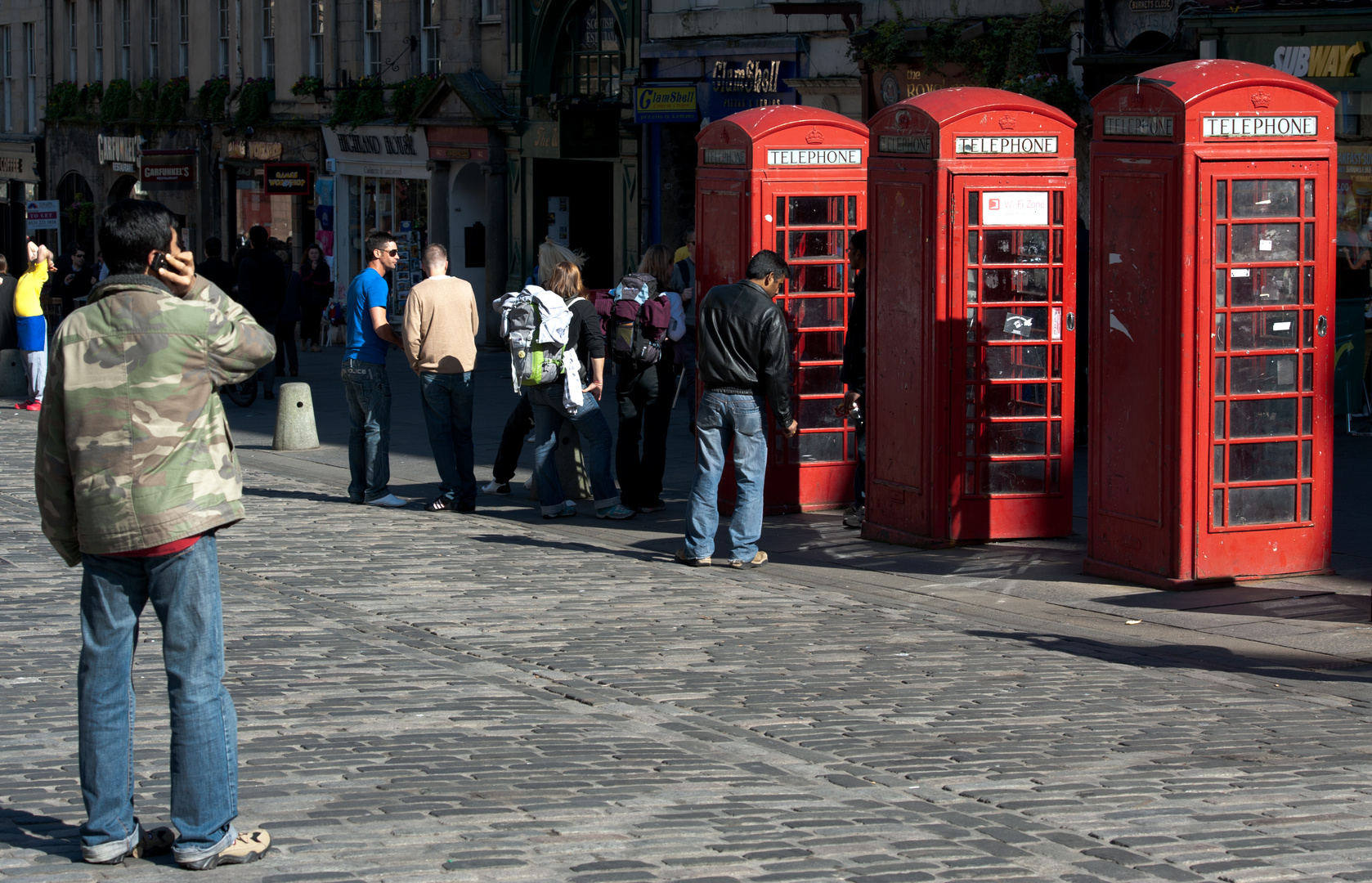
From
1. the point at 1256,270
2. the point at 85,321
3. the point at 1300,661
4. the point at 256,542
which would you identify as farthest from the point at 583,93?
the point at 85,321

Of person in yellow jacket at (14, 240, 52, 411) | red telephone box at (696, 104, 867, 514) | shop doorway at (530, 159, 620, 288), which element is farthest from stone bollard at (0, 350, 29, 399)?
red telephone box at (696, 104, 867, 514)

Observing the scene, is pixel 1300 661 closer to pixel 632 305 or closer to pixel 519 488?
pixel 632 305

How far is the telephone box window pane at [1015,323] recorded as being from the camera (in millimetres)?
10883

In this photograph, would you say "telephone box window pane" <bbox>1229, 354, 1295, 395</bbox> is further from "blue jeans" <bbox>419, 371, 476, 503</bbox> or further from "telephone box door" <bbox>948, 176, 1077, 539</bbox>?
"blue jeans" <bbox>419, 371, 476, 503</bbox>

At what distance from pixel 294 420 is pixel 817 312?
624 cm

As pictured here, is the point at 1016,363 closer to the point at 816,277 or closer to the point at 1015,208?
the point at 1015,208

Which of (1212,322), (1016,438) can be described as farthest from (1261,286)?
(1016,438)

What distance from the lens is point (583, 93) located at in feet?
92.7

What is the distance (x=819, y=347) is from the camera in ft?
40.7

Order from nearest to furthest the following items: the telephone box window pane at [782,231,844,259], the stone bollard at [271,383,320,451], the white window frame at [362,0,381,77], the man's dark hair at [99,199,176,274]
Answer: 1. the man's dark hair at [99,199,176,274]
2. the telephone box window pane at [782,231,844,259]
3. the stone bollard at [271,383,320,451]
4. the white window frame at [362,0,381,77]

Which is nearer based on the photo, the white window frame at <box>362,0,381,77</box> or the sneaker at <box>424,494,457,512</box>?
the sneaker at <box>424,494,457,512</box>

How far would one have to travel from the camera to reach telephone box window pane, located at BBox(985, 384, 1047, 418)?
35.9 feet

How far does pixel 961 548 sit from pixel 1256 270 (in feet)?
8.30

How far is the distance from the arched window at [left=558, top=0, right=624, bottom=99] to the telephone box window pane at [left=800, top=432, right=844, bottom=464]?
52.2 ft
